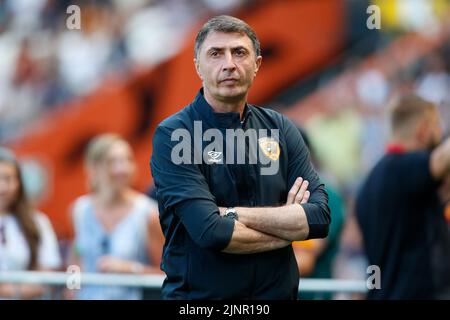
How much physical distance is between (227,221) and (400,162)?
1.61 metres

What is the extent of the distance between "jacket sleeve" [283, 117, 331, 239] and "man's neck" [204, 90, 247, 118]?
24 centimetres

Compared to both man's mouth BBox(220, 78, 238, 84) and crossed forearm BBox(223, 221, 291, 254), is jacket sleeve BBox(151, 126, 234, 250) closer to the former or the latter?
crossed forearm BBox(223, 221, 291, 254)

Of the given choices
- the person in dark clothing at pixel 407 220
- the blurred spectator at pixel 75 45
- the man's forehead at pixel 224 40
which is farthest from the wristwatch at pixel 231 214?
the blurred spectator at pixel 75 45

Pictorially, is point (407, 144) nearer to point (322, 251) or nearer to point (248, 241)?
point (322, 251)

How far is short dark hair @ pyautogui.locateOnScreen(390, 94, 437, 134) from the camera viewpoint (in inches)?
213

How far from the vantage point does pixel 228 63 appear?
3.96m

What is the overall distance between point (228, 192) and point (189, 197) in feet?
0.59

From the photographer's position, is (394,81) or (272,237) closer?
(272,237)

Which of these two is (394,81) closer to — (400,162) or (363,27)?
(363,27)

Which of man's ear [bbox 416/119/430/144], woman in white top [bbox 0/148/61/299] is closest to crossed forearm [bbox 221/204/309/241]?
man's ear [bbox 416/119/430/144]

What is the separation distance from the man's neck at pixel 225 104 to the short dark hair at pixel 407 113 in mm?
1664

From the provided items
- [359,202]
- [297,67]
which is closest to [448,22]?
[297,67]

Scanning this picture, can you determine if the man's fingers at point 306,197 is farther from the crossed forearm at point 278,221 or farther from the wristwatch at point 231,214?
the wristwatch at point 231,214

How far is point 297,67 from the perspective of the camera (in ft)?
26.7
